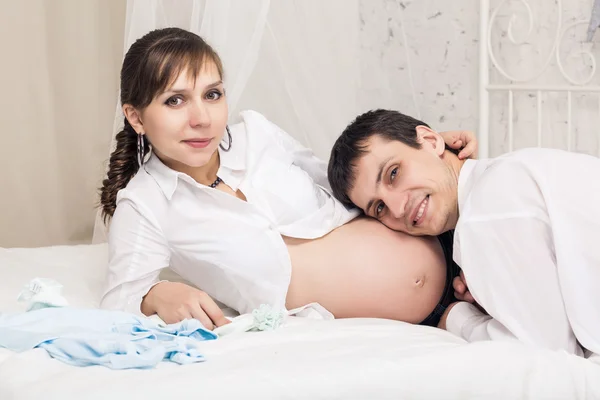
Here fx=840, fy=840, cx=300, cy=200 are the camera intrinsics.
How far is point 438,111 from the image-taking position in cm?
305

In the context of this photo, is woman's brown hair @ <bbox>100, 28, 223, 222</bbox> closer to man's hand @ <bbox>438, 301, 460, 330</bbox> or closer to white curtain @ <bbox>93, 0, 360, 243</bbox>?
white curtain @ <bbox>93, 0, 360, 243</bbox>

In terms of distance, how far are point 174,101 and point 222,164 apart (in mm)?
208

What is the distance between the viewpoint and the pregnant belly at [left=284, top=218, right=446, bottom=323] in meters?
1.90

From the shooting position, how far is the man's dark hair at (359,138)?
6.44 feet

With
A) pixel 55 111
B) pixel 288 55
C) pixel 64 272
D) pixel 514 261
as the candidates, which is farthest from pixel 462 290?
pixel 55 111

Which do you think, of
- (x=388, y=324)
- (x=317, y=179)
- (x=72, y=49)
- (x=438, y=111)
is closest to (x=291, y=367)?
(x=388, y=324)

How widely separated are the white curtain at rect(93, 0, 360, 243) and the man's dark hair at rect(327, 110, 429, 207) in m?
0.45

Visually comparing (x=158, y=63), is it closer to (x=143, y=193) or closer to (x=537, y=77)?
(x=143, y=193)

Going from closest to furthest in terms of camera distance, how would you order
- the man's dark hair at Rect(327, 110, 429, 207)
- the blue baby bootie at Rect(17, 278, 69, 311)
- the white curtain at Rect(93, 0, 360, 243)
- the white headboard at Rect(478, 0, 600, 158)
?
the blue baby bootie at Rect(17, 278, 69, 311)
the man's dark hair at Rect(327, 110, 429, 207)
the white curtain at Rect(93, 0, 360, 243)
the white headboard at Rect(478, 0, 600, 158)

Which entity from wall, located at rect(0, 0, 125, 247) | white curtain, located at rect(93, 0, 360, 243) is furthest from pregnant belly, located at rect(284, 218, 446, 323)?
wall, located at rect(0, 0, 125, 247)

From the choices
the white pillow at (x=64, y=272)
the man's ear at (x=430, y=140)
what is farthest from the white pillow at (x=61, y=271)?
the man's ear at (x=430, y=140)

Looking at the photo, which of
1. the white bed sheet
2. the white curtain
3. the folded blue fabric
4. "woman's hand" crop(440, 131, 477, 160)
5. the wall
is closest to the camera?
the white bed sheet

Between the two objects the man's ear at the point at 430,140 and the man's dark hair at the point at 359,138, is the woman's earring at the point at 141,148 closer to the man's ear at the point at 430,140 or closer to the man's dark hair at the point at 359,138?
the man's dark hair at the point at 359,138

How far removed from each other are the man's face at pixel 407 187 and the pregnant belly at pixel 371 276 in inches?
2.2
